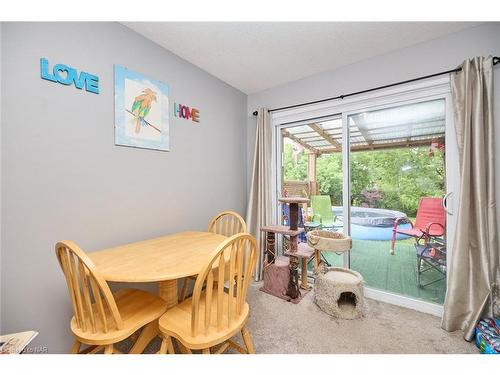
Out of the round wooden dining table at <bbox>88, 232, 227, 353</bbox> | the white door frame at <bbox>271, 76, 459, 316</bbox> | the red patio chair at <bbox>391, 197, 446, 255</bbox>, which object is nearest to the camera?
the round wooden dining table at <bbox>88, 232, 227, 353</bbox>

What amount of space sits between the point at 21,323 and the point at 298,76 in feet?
10.1

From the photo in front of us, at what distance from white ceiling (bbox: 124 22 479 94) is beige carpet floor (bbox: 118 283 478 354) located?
2.42 m

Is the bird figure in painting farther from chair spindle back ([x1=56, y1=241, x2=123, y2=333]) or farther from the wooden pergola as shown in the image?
the wooden pergola

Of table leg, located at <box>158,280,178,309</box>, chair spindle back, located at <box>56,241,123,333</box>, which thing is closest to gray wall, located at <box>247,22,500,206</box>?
table leg, located at <box>158,280,178,309</box>

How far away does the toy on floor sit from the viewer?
51.8 inches

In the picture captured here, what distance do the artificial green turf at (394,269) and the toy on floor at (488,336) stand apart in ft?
1.48

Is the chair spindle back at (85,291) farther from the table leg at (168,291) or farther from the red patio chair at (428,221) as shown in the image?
the red patio chair at (428,221)

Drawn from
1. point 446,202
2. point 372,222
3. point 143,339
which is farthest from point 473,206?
point 143,339

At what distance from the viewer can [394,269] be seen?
7.53ft

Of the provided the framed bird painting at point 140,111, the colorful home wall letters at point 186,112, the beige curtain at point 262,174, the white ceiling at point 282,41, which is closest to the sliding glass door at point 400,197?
the white ceiling at point 282,41

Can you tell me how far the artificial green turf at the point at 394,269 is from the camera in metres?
2.04

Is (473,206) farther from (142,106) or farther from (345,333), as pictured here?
(142,106)
